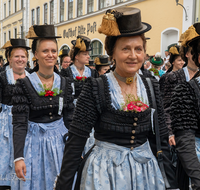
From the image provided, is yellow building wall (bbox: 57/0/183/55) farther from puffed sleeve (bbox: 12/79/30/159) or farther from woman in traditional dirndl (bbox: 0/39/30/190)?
puffed sleeve (bbox: 12/79/30/159)

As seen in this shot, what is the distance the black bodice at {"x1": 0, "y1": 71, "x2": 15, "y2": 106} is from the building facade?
24.4 ft

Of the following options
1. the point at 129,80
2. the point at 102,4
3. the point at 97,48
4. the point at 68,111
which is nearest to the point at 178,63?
the point at 68,111

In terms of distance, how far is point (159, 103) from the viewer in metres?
2.33

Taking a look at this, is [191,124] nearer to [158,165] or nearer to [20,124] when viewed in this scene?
[158,165]

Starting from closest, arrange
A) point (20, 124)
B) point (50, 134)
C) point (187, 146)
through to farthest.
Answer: point (187, 146) < point (20, 124) < point (50, 134)

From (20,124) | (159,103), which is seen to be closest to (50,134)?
(20,124)

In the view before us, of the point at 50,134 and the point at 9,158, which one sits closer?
the point at 50,134

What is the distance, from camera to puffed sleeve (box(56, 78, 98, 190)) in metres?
2.09

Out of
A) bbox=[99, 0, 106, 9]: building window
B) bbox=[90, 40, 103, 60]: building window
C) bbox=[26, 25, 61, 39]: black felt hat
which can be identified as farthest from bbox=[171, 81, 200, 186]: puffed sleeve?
bbox=[99, 0, 106, 9]: building window

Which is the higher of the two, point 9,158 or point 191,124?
point 191,124

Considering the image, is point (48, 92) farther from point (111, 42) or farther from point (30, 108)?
point (111, 42)

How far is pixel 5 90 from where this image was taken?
4480 millimetres

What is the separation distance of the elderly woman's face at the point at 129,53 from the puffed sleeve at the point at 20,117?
1.36 m

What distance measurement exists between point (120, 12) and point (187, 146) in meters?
1.07
